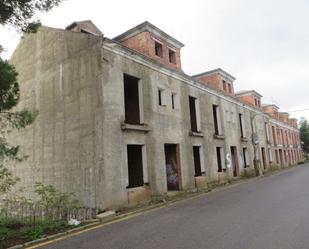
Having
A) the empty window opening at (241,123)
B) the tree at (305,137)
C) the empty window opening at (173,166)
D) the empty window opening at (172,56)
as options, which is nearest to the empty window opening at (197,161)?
the empty window opening at (173,166)

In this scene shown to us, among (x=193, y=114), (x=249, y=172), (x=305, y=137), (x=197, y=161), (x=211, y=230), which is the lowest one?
(x=211, y=230)

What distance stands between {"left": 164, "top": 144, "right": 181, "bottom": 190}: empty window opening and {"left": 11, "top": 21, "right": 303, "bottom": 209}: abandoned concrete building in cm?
6

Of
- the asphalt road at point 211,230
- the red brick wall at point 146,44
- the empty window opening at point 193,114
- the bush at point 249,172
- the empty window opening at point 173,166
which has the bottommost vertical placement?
the asphalt road at point 211,230

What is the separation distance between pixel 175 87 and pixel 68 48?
246 inches

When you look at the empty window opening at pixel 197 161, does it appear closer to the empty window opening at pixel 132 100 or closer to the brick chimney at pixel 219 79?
the empty window opening at pixel 132 100

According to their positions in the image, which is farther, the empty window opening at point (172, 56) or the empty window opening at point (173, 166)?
the empty window opening at point (172, 56)

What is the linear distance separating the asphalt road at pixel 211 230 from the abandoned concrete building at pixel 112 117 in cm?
309

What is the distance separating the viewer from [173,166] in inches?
650

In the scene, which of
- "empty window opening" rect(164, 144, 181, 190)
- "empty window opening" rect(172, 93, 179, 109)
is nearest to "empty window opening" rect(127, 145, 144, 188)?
"empty window opening" rect(164, 144, 181, 190)

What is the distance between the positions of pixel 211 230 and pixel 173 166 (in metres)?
9.25

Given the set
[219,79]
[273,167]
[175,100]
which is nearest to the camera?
[175,100]

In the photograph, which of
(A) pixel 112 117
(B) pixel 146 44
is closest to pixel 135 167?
(A) pixel 112 117

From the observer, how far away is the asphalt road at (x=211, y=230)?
6.16 meters

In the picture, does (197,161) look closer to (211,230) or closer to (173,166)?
(173,166)
